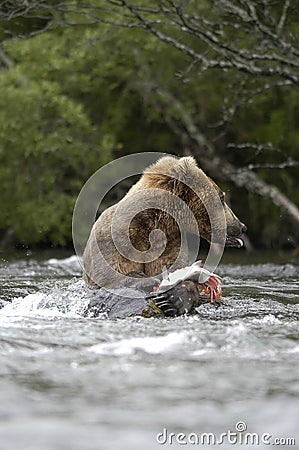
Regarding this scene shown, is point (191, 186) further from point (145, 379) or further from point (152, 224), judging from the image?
point (145, 379)

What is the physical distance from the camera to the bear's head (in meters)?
6.71

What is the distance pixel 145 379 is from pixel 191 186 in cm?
302

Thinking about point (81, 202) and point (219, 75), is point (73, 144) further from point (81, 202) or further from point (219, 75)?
point (219, 75)

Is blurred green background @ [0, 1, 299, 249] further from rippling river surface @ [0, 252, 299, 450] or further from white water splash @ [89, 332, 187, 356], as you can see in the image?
white water splash @ [89, 332, 187, 356]

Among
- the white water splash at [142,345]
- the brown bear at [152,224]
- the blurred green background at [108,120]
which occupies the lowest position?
the blurred green background at [108,120]

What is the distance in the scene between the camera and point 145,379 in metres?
3.94

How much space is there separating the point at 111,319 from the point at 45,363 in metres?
1.51

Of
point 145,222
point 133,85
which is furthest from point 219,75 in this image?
point 145,222

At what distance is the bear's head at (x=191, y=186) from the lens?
6715 millimetres

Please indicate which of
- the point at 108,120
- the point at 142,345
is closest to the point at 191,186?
the point at 142,345

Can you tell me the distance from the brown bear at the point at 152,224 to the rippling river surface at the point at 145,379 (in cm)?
53

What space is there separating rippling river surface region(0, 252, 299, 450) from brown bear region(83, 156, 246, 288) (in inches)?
21.0

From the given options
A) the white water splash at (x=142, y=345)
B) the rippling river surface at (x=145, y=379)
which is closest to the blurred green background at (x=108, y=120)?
the rippling river surface at (x=145, y=379)

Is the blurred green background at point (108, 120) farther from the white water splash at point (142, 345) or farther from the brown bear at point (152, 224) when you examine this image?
the white water splash at point (142, 345)
